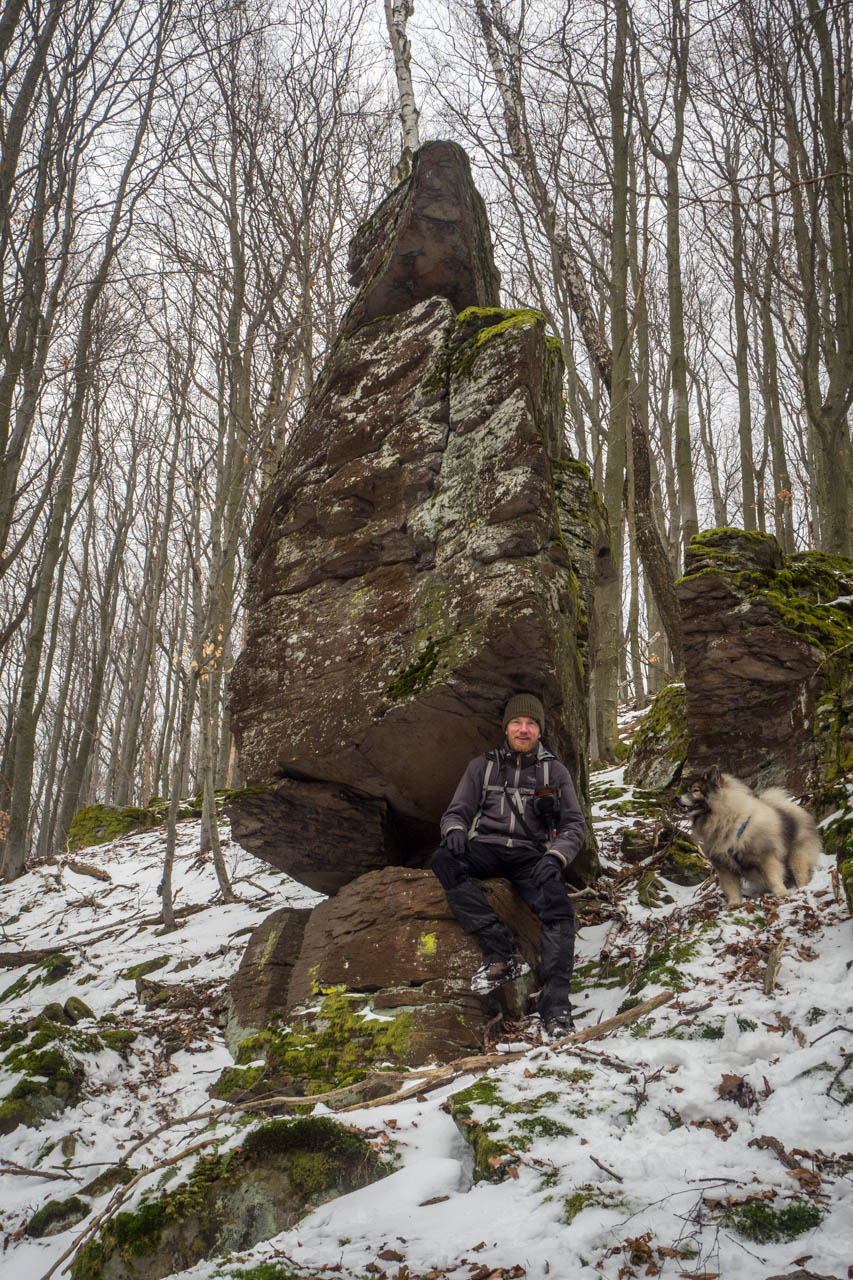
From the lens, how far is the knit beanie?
16.0 ft

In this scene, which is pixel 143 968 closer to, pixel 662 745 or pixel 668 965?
pixel 668 965

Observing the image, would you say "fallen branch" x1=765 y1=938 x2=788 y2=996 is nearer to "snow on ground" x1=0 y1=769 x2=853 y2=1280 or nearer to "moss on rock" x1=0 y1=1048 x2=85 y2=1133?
"snow on ground" x1=0 y1=769 x2=853 y2=1280

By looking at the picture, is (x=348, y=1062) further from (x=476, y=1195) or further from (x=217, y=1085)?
(x=476, y=1195)

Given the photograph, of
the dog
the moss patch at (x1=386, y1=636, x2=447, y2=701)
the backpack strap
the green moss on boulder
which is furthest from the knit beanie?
the green moss on boulder

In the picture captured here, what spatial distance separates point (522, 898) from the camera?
4.87 meters

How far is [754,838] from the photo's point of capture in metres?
4.46

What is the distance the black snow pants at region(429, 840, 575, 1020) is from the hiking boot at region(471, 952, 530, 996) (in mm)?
49

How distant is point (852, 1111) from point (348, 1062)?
2.39 metres

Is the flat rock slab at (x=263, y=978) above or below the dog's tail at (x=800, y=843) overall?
below

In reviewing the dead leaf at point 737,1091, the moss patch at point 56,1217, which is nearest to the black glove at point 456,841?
the dead leaf at point 737,1091

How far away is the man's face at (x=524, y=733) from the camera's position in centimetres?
484

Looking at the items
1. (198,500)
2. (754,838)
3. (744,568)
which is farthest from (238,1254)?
(198,500)

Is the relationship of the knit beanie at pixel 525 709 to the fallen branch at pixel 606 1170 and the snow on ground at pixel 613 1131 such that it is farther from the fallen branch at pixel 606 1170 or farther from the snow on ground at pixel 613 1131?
the fallen branch at pixel 606 1170

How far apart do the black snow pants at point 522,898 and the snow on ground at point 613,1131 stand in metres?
0.27
